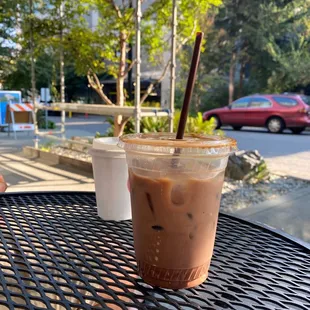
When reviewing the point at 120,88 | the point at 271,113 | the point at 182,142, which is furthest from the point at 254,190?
the point at 271,113

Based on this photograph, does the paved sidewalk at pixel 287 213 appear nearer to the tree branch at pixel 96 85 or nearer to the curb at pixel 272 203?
the curb at pixel 272 203

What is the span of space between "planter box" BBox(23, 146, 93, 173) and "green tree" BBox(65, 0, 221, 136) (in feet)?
3.09

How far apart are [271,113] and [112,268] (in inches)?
520

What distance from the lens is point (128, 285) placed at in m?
0.90

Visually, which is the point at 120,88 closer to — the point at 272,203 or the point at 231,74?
the point at 272,203

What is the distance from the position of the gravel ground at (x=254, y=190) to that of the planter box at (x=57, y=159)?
213cm

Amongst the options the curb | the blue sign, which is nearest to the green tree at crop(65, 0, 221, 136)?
the curb

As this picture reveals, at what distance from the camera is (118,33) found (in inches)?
252

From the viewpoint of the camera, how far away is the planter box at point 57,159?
5.64m

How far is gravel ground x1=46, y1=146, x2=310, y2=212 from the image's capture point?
427cm

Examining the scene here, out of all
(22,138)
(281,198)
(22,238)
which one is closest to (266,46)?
(22,138)

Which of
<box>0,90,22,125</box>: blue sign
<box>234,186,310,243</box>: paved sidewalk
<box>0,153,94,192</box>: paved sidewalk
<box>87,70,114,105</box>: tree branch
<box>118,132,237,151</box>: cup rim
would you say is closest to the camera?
<box>118,132,237,151</box>: cup rim

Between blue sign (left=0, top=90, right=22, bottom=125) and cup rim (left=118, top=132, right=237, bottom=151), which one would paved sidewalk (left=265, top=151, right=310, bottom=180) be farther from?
blue sign (left=0, top=90, right=22, bottom=125)

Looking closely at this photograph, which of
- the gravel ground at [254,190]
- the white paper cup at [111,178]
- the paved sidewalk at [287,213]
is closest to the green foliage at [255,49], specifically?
the gravel ground at [254,190]
